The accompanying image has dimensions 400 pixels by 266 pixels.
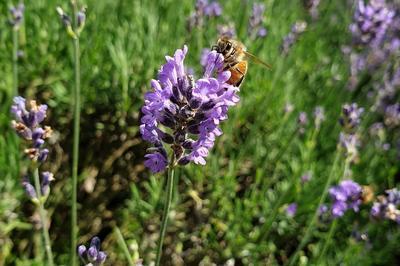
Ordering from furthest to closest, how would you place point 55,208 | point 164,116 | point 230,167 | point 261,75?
Result: point 261,75 → point 230,167 → point 55,208 → point 164,116

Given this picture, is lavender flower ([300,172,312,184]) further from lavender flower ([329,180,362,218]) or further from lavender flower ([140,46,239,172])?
lavender flower ([140,46,239,172])

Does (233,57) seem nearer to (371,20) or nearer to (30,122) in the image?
(30,122)

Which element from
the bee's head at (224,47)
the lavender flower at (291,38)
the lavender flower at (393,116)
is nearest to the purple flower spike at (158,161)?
the bee's head at (224,47)

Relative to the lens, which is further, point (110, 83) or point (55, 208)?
point (110, 83)

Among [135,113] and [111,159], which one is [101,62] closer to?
[135,113]

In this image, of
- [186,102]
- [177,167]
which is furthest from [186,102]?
[177,167]

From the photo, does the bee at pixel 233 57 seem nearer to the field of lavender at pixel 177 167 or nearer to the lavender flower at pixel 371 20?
the field of lavender at pixel 177 167

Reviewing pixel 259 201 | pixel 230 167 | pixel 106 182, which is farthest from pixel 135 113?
pixel 259 201

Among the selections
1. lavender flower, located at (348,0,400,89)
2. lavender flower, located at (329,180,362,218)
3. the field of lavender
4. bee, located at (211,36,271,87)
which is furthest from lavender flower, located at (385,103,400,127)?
bee, located at (211,36,271,87)
